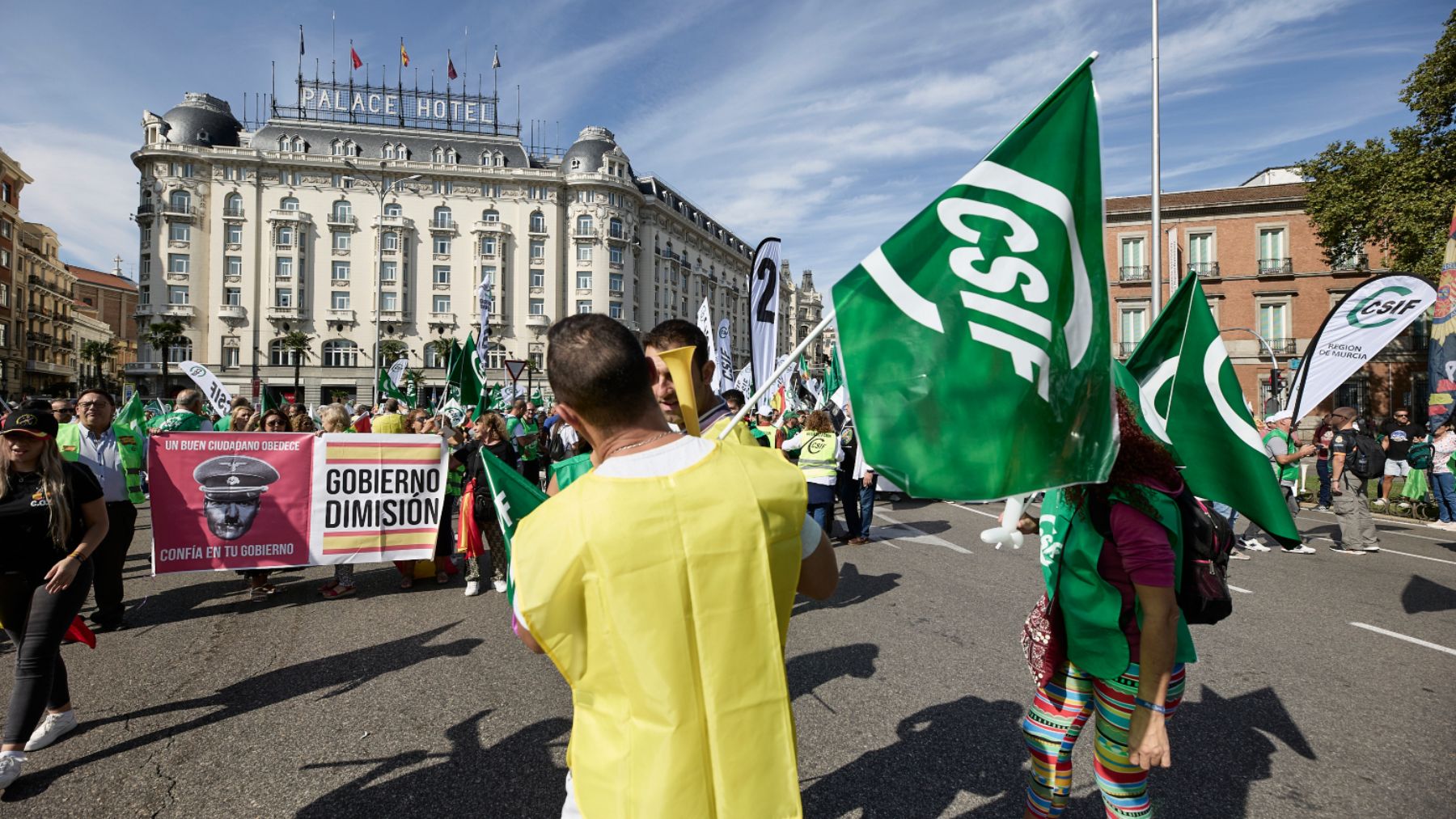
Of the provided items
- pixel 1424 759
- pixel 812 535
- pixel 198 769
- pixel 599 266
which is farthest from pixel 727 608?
pixel 599 266

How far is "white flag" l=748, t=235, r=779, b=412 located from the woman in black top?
554 cm

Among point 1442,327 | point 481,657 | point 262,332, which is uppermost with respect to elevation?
point 262,332

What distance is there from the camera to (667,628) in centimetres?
141

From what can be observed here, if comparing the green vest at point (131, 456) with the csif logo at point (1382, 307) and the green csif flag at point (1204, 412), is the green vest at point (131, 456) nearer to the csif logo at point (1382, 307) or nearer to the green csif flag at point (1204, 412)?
the green csif flag at point (1204, 412)

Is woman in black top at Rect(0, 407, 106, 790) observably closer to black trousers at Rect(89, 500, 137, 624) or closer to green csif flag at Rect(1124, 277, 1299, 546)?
black trousers at Rect(89, 500, 137, 624)

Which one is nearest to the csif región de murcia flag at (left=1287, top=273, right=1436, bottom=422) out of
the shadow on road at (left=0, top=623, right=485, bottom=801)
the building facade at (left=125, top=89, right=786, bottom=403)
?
the shadow on road at (left=0, top=623, right=485, bottom=801)

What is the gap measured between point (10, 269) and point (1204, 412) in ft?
261

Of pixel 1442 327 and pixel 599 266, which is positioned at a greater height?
pixel 599 266

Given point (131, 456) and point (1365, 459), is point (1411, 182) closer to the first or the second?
point (1365, 459)

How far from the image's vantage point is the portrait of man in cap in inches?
251

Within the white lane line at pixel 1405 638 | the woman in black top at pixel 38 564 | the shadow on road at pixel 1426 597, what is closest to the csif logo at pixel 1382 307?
the shadow on road at pixel 1426 597

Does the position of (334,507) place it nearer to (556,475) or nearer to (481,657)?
(481,657)

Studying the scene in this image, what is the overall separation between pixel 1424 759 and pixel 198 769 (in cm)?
597

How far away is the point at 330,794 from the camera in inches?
131
